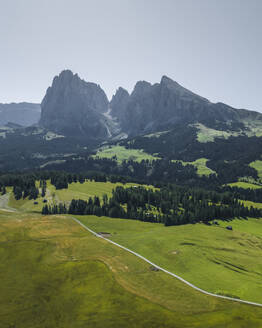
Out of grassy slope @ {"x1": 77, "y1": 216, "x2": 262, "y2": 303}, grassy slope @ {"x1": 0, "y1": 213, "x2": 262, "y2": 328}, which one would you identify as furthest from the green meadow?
grassy slope @ {"x1": 77, "y1": 216, "x2": 262, "y2": 303}

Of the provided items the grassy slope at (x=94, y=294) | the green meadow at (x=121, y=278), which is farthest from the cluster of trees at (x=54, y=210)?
the grassy slope at (x=94, y=294)

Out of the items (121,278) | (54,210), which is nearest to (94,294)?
(121,278)

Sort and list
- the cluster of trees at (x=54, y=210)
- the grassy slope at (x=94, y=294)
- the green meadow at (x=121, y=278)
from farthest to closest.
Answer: the cluster of trees at (x=54, y=210), the green meadow at (x=121, y=278), the grassy slope at (x=94, y=294)

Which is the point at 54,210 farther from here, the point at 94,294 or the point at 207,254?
the point at 94,294

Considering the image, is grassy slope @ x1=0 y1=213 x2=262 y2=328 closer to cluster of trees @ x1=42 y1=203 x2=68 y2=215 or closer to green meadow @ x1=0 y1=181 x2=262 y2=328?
green meadow @ x1=0 y1=181 x2=262 y2=328

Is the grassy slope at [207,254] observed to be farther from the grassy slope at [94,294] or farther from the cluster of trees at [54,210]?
the cluster of trees at [54,210]

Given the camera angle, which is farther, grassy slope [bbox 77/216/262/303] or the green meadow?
grassy slope [bbox 77/216/262/303]
